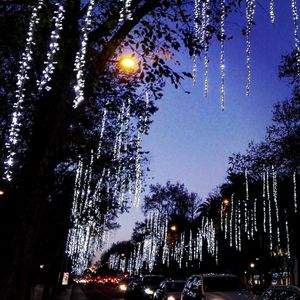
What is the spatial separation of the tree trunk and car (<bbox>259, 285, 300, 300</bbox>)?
4467 mm

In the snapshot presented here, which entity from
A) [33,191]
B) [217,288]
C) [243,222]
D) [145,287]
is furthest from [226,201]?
[33,191]

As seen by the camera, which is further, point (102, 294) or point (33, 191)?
point (102, 294)

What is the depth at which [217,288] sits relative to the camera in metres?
13.0

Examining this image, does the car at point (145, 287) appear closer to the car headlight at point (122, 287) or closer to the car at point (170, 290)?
the car at point (170, 290)

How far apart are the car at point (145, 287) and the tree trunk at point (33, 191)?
780 inches

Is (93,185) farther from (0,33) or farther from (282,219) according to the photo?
(0,33)

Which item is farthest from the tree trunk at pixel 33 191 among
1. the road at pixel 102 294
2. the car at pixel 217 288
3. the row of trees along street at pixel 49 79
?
the road at pixel 102 294

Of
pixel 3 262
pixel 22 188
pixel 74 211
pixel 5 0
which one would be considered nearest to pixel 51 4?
pixel 5 0

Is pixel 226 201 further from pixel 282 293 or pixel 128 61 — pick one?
pixel 282 293

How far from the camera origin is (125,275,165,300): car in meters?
26.0

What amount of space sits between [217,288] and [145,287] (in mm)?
14356

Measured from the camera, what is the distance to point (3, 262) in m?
6.55

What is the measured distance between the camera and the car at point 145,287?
26.0 m

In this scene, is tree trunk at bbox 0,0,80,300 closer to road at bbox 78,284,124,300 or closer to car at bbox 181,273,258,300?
car at bbox 181,273,258,300
